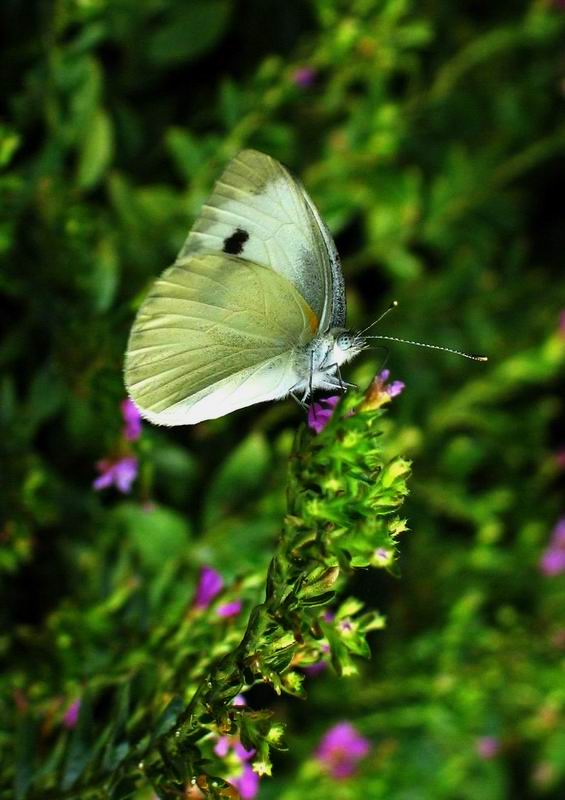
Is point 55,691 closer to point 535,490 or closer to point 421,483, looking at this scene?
point 421,483

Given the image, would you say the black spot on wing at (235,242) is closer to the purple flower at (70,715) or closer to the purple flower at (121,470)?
the purple flower at (121,470)

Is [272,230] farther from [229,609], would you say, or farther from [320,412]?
[229,609]

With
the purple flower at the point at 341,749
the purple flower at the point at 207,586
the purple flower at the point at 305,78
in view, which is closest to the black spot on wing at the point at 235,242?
the purple flower at the point at 207,586

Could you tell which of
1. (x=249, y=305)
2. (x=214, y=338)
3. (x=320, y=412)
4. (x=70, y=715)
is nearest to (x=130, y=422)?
(x=214, y=338)

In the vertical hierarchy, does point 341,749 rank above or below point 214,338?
below

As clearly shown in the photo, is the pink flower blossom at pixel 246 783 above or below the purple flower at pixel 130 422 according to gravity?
below

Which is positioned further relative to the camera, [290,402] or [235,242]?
[290,402]
